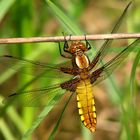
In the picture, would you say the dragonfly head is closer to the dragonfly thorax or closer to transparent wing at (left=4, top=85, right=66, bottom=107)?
the dragonfly thorax

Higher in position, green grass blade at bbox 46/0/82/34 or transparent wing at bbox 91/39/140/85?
green grass blade at bbox 46/0/82/34

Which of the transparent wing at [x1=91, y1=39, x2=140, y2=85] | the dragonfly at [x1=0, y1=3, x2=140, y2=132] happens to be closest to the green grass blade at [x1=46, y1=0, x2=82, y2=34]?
the dragonfly at [x1=0, y1=3, x2=140, y2=132]

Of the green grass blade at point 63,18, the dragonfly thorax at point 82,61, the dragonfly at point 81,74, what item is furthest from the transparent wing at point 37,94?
the green grass blade at point 63,18

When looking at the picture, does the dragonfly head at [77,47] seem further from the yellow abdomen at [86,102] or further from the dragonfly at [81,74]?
the yellow abdomen at [86,102]

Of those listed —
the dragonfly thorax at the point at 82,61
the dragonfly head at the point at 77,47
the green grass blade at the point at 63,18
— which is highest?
the green grass blade at the point at 63,18

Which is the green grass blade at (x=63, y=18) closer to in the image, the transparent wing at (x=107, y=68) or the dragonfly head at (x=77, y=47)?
the dragonfly head at (x=77, y=47)

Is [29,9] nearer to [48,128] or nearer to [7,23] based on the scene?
[7,23]

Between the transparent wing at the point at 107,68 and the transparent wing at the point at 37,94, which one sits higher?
the transparent wing at the point at 107,68

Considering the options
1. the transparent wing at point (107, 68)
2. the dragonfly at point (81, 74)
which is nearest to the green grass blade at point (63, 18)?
the dragonfly at point (81, 74)

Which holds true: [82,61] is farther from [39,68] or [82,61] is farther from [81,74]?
[39,68]

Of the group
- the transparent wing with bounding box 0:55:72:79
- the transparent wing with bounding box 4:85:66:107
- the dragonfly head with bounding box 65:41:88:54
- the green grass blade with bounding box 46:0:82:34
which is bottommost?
the transparent wing with bounding box 4:85:66:107

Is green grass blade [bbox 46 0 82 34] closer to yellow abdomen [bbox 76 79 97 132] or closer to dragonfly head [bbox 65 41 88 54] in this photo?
dragonfly head [bbox 65 41 88 54]
